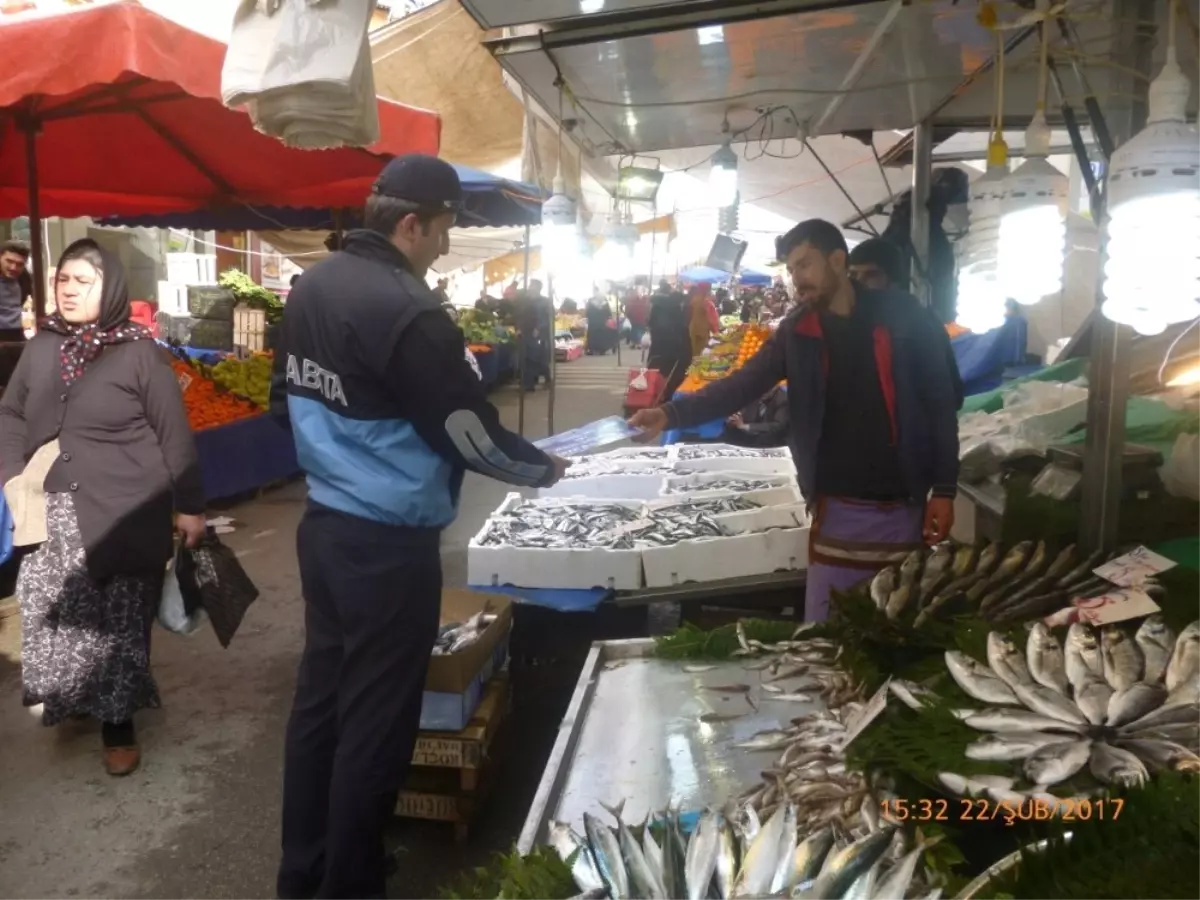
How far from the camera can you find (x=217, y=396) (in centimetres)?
882

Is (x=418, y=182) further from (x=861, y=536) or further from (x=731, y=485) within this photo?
(x=731, y=485)

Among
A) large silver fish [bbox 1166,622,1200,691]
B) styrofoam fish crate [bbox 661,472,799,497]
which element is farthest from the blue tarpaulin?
large silver fish [bbox 1166,622,1200,691]

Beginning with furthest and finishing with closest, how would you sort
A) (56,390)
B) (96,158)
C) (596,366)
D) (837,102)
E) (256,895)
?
(596,366) → (96,158) → (837,102) → (56,390) → (256,895)

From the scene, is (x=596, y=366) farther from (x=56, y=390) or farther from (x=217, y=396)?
(x=56, y=390)

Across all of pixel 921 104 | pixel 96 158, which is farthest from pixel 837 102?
pixel 96 158

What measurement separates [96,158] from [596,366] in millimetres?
18142

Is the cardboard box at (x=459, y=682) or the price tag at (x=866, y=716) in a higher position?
the price tag at (x=866, y=716)

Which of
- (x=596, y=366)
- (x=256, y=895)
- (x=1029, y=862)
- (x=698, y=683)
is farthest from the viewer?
(x=596, y=366)

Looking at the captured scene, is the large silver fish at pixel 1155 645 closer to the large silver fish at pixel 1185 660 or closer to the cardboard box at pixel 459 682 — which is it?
the large silver fish at pixel 1185 660

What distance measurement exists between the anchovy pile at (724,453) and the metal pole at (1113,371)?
127 inches

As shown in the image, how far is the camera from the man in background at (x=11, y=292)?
873 cm

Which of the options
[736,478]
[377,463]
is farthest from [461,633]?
[736,478]

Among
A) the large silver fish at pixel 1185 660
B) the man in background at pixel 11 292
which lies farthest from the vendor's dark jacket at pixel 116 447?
the man in background at pixel 11 292

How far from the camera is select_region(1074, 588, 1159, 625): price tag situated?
2324mm
